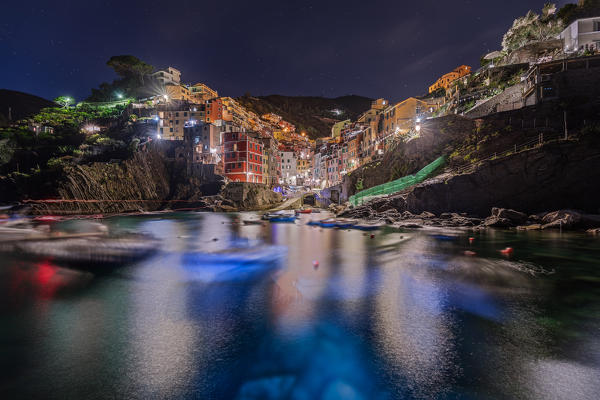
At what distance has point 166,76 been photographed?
81.1 m

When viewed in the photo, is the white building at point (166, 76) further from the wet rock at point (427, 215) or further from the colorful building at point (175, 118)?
the wet rock at point (427, 215)

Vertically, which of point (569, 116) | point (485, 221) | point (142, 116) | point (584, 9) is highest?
point (584, 9)

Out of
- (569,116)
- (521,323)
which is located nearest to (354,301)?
(521,323)

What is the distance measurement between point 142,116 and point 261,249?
6654 centimetres

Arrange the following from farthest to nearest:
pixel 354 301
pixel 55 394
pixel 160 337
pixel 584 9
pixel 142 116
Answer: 1. pixel 142 116
2. pixel 584 9
3. pixel 354 301
4. pixel 160 337
5. pixel 55 394

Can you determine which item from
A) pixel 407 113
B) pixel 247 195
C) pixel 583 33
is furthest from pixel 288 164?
pixel 583 33

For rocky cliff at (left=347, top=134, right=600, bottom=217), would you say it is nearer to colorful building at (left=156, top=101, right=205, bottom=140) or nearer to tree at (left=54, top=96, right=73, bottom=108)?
colorful building at (left=156, top=101, right=205, bottom=140)

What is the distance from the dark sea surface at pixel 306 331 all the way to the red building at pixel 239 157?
46.8 meters

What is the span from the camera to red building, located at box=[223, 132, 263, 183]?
56.8m

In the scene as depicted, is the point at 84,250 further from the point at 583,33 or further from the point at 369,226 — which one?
the point at 583,33

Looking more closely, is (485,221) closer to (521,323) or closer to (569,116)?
(569,116)

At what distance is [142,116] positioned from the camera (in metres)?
63.8

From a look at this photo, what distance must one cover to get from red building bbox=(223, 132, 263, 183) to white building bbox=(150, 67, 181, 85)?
41184mm

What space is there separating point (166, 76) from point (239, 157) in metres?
48.9
